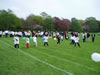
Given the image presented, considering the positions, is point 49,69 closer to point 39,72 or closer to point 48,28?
point 39,72

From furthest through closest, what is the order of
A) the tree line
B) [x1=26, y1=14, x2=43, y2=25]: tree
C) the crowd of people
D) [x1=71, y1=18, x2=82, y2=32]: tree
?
[x1=71, y1=18, x2=82, y2=32]: tree → [x1=26, y1=14, x2=43, y2=25]: tree → the tree line → the crowd of people

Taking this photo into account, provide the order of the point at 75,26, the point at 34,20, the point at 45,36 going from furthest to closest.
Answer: the point at 75,26 → the point at 34,20 → the point at 45,36

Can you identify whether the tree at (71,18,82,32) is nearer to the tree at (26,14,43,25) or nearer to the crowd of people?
the tree at (26,14,43,25)

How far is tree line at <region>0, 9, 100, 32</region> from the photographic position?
52.4 meters

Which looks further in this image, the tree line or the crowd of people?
the tree line

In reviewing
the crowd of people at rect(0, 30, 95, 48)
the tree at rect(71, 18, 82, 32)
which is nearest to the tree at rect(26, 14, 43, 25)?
the tree at rect(71, 18, 82, 32)

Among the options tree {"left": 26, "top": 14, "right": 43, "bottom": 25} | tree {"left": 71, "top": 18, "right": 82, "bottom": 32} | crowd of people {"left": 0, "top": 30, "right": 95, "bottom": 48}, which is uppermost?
tree {"left": 26, "top": 14, "right": 43, "bottom": 25}

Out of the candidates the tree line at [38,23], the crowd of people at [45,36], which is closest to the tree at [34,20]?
the tree line at [38,23]

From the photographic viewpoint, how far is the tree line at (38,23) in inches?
2063

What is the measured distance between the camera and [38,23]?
6819 centimetres

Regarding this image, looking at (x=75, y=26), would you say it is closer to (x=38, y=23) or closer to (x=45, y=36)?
(x=38, y=23)

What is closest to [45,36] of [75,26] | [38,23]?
[38,23]

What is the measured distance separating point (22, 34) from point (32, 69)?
24.3 meters

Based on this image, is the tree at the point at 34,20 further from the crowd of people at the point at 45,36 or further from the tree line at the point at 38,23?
the crowd of people at the point at 45,36
